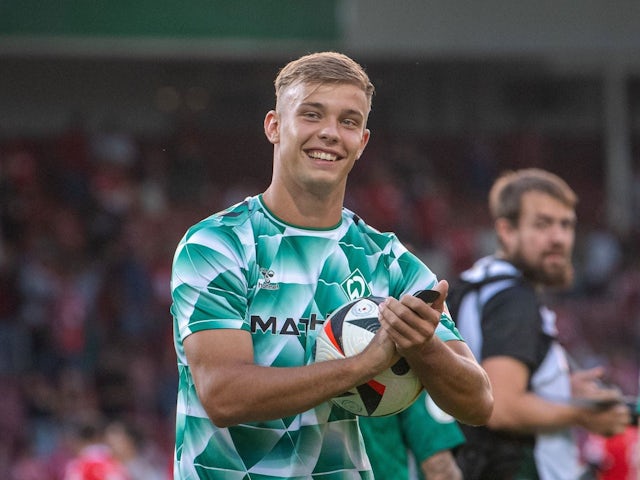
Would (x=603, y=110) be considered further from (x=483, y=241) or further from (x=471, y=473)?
(x=471, y=473)

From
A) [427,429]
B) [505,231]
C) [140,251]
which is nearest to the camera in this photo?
[427,429]

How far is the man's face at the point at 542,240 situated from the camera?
19.2ft

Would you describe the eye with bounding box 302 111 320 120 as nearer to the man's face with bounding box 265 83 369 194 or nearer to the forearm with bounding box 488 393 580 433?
the man's face with bounding box 265 83 369 194

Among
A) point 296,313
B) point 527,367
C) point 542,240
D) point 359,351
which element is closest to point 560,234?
point 542,240

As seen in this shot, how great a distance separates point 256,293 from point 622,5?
1621cm

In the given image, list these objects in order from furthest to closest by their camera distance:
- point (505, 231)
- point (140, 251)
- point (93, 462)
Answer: point (140, 251), point (93, 462), point (505, 231)

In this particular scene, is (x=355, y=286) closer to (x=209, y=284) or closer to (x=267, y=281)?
(x=267, y=281)

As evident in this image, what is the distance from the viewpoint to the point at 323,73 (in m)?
3.75

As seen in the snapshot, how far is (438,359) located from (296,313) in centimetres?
46

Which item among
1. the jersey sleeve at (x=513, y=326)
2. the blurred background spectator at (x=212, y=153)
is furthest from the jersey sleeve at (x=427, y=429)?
the blurred background spectator at (x=212, y=153)

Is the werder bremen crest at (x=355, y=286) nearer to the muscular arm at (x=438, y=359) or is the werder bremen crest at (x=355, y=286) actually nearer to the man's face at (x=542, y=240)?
the muscular arm at (x=438, y=359)

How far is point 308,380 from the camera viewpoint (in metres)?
3.36

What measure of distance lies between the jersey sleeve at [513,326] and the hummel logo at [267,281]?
6.44 feet

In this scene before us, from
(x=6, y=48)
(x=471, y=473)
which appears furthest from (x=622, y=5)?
(x=471, y=473)
